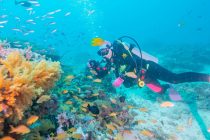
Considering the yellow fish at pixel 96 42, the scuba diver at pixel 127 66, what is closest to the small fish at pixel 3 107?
the scuba diver at pixel 127 66

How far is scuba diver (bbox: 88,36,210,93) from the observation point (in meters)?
6.38

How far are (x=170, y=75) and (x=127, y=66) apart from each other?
1736 millimetres

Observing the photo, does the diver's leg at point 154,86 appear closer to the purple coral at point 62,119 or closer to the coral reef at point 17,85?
the purple coral at point 62,119

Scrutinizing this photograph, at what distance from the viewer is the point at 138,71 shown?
683cm

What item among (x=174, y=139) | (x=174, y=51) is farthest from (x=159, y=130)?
(x=174, y=51)

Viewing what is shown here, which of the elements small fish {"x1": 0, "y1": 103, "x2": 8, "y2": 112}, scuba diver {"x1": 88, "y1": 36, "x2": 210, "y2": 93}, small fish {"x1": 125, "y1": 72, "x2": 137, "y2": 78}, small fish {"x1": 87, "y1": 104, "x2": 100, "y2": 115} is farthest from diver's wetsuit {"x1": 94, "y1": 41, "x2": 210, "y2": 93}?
small fish {"x1": 0, "y1": 103, "x2": 8, "y2": 112}

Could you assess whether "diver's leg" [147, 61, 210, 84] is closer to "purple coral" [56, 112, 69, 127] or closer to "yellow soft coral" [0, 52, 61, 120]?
"purple coral" [56, 112, 69, 127]

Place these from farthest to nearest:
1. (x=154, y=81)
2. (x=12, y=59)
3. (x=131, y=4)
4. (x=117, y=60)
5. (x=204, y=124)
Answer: (x=131, y=4), (x=204, y=124), (x=154, y=81), (x=117, y=60), (x=12, y=59)

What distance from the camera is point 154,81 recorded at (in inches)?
288

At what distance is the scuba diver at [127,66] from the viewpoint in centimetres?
638

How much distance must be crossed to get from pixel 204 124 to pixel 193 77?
2160mm

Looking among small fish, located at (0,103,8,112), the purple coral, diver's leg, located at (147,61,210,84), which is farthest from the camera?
diver's leg, located at (147,61,210,84)

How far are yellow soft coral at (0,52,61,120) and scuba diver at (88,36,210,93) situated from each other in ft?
8.38

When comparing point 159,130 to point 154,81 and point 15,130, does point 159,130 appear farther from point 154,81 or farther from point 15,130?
point 15,130
